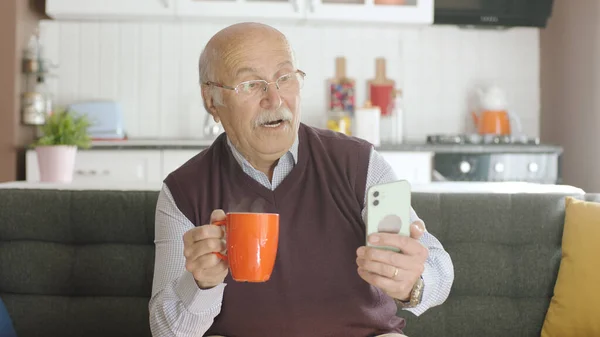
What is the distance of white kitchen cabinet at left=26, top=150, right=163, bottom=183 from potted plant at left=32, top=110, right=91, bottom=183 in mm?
1107

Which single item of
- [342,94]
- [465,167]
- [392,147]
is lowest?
[465,167]

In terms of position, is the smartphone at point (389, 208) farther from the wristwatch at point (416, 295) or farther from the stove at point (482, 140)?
the stove at point (482, 140)

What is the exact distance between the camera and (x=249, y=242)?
1.06m

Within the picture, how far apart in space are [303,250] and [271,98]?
31cm

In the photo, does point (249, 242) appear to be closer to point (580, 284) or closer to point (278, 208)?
point (278, 208)

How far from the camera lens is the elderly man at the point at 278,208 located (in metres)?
1.35

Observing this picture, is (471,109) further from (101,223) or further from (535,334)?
(101,223)

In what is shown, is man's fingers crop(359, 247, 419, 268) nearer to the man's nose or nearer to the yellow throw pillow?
the man's nose

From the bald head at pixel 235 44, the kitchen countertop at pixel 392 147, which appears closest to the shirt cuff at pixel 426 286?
the bald head at pixel 235 44

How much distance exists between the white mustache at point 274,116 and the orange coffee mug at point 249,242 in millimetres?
357

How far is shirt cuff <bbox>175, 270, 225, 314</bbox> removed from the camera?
1.23 meters

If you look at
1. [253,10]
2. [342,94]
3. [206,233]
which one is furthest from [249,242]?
[342,94]

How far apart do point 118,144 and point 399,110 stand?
63.9 inches

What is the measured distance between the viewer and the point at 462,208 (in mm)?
1711
